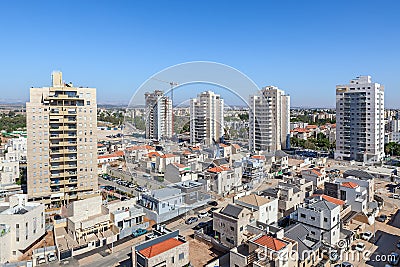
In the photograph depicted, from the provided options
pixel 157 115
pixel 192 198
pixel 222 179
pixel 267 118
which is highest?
pixel 157 115

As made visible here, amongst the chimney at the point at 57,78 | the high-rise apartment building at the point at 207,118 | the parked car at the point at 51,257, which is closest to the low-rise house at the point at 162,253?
the parked car at the point at 51,257

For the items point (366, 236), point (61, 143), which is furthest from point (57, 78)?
point (366, 236)

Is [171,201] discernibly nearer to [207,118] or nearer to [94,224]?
[94,224]

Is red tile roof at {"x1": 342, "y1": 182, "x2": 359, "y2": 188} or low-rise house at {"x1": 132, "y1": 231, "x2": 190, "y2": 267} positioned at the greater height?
red tile roof at {"x1": 342, "y1": 182, "x2": 359, "y2": 188}

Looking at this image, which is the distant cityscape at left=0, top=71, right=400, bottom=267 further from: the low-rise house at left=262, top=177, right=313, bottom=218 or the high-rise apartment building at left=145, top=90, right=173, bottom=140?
the high-rise apartment building at left=145, top=90, right=173, bottom=140

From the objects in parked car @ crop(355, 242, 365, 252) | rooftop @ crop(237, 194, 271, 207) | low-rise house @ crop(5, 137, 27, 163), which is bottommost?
parked car @ crop(355, 242, 365, 252)

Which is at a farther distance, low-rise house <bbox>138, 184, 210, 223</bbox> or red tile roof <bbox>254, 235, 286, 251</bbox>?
low-rise house <bbox>138, 184, 210, 223</bbox>

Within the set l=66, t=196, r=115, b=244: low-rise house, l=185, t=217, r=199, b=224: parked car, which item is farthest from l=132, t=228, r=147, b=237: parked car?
l=185, t=217, r=199, b=224: parked car

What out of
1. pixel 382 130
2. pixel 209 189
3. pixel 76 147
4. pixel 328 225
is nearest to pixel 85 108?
pixel 76 147
